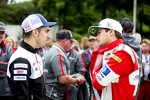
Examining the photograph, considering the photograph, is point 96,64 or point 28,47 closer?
point 28,47

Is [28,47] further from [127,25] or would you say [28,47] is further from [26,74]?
[127,25]

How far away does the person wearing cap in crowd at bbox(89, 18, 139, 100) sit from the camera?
540 cm

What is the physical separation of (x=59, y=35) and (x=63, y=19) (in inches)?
980

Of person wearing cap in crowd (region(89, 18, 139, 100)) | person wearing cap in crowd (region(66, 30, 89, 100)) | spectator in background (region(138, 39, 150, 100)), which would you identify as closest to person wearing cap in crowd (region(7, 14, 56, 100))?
person wearing cap in crowd (region(89, 18, 139, 100))

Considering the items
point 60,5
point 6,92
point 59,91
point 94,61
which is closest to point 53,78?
point 59,91

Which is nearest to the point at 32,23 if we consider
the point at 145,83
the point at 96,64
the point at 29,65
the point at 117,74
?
the point at 29,65

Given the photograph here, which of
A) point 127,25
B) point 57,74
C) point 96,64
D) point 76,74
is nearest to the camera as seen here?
point 96,64

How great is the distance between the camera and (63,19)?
32.8m

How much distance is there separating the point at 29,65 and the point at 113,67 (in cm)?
103

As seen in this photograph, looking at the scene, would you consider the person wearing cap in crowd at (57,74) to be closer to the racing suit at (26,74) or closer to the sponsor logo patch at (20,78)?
the racing suit at (26,74)

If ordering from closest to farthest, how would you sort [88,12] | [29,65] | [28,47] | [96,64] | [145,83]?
[29,65], [28,47], [96,64], [145,83], [88,12]

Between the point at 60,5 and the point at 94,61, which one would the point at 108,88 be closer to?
the point at 94,61

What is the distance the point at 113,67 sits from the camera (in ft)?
17.7

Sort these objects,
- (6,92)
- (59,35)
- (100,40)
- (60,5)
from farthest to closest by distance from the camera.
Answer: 1. (60,5)
2. (59,35)
3. (6,92)
4. (100,40)
